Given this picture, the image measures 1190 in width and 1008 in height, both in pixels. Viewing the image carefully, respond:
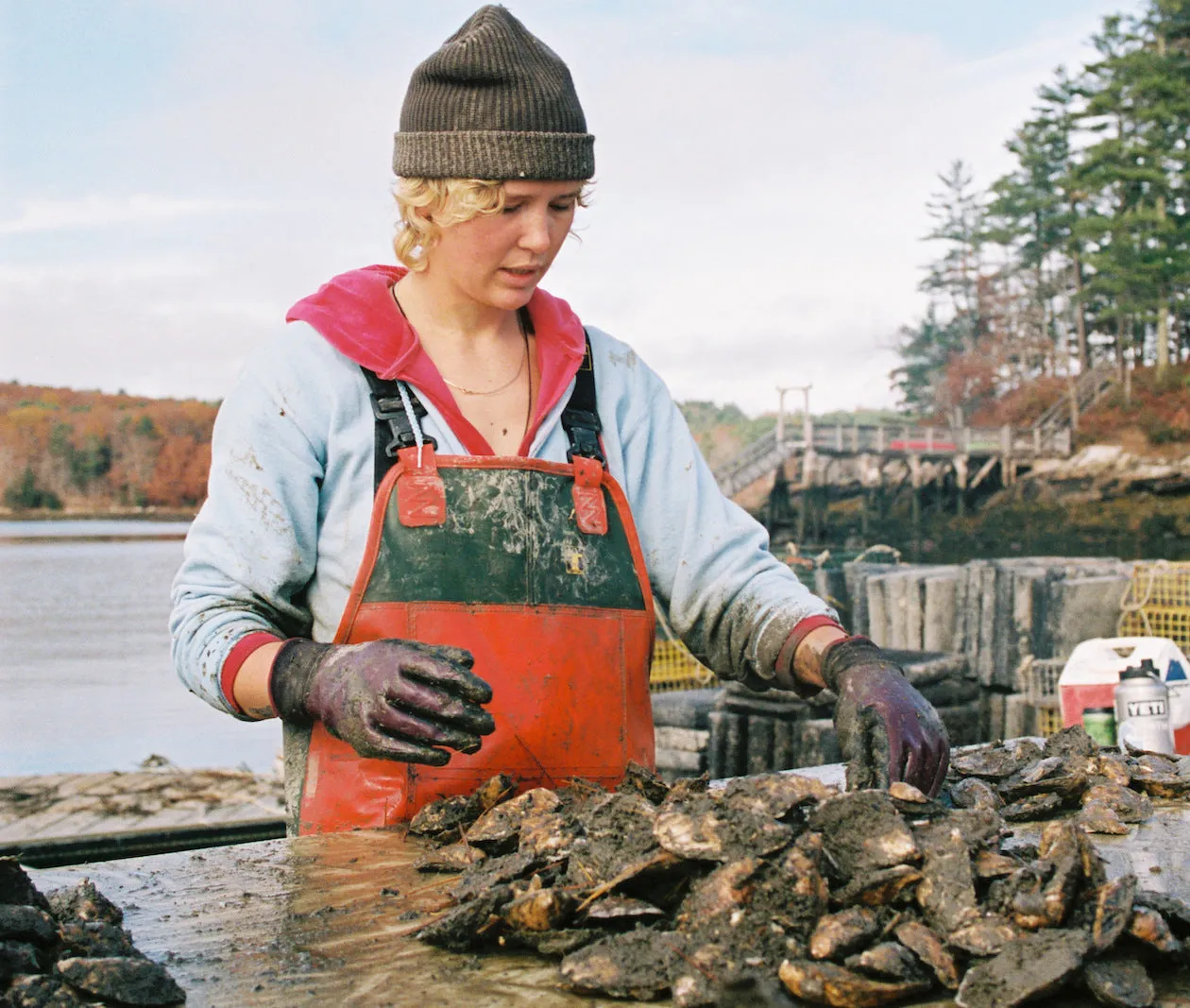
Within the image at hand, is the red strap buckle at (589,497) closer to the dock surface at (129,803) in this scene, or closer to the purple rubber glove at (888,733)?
the purple rubber glove at (888,733)

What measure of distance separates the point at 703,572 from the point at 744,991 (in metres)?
1.24

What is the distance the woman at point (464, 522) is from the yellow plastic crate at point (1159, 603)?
7035 mm

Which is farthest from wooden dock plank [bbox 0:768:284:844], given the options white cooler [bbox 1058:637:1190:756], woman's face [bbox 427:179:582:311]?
woman's face [bbox 427:179:582:311]

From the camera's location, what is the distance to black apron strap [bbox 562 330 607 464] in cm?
248

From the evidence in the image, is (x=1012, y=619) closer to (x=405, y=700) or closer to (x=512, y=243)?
(x=512, y=243)

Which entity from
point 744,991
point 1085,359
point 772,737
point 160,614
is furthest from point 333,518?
point 1085,359

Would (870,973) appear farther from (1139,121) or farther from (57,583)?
(1139,121)

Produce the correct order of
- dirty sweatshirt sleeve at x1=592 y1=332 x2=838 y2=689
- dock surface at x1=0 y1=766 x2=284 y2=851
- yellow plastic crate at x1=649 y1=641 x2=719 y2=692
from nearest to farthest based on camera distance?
dirty sweatshirt sleeve at x1=592 y1=332 x2=838 y2=689 < dock surface at x1=0 y1=766 x2=284 y2=851 < yellow plastic crate at x1=649 y1=641 x2=719 y2=692

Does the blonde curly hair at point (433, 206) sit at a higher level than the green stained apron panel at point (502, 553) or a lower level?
higher

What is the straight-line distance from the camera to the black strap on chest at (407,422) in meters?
2.34

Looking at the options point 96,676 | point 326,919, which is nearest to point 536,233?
point 326,919

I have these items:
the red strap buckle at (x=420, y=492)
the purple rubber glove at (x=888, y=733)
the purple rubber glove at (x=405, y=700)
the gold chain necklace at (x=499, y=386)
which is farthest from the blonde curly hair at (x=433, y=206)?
the purple rubber glove at (x=888, y=733)

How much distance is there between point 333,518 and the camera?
7.70 ft

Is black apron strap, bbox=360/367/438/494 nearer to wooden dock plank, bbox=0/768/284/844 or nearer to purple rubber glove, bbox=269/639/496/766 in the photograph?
purple rubber glove, bbox=269/639/496/766
